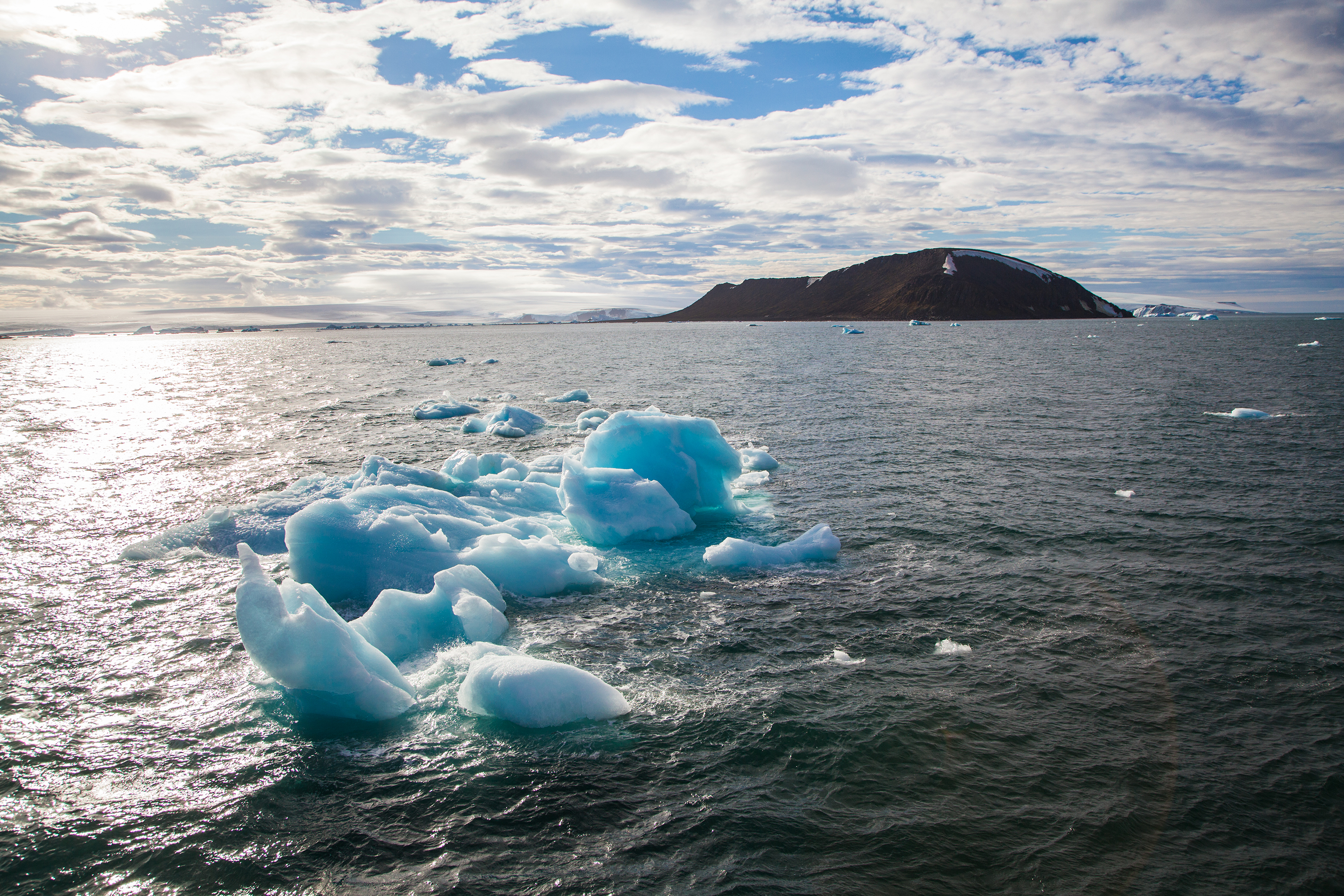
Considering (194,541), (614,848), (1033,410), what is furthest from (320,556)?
(1033,410)

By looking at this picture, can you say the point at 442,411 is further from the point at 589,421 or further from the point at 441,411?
the point at 589,421


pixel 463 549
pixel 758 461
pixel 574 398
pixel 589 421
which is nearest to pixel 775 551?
pixel 463 549

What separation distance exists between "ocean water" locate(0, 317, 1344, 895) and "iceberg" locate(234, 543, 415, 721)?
241mm

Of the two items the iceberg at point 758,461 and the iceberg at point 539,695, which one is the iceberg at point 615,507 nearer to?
the iceberg at point 758,461

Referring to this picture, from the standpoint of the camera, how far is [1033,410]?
87.2 ft

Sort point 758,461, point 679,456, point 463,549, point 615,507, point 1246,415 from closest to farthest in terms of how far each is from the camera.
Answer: point 463,549 < point 615,507 < point 679,456 < point 758,461 < point 1246,415

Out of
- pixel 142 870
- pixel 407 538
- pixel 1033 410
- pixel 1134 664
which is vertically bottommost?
pixel 142 870

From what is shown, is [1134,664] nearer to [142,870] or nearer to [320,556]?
[142,870]

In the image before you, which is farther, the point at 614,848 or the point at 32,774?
the point at 32,774

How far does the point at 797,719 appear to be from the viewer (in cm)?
690

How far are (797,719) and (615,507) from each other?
6.46 m

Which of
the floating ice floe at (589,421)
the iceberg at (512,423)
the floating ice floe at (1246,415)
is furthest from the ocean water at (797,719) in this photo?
the floating ice floe at (589,421)

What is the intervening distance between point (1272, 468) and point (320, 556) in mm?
20746

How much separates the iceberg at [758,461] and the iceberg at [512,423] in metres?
9.26
